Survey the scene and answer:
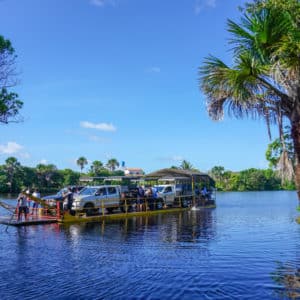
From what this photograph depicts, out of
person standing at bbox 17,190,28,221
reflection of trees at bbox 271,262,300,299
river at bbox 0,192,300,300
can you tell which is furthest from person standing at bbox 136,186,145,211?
reflection of trees at bbox 271,262,300,299

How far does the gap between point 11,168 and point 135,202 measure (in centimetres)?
6154

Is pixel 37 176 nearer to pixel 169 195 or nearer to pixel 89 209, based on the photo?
pixel 169 195

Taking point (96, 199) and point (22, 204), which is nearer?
point (22, 204)

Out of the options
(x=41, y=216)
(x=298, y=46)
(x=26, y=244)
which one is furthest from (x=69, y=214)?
(x=298, y=46)

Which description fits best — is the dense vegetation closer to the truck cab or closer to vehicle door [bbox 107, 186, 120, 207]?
the truck cab

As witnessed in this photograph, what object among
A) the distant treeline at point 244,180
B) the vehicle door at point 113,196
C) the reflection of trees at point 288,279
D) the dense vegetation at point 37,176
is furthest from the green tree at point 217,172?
the reflection of trees at point 288,279

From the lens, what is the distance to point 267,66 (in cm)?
654

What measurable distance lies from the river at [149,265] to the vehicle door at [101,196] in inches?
263

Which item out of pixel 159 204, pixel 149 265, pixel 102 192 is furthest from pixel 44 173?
pixel 149 265

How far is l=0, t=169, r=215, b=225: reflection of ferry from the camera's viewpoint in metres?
21.5

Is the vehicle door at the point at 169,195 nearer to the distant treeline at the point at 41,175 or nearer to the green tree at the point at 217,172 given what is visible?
the distant treeline at the point at 41,175

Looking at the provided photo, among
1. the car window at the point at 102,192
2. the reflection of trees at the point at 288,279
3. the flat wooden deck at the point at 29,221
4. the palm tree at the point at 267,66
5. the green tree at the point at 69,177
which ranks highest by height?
the green tree at the point at 69,177

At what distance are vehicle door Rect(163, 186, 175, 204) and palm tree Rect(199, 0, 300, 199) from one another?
24.0 metres

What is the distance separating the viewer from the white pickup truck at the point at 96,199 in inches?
900
